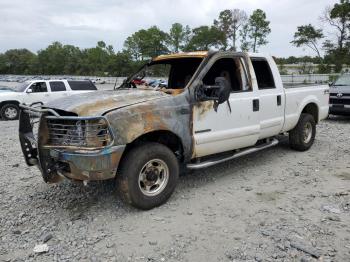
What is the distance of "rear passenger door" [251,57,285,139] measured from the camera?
616 cm

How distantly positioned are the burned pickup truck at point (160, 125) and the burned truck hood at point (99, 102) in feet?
0.04

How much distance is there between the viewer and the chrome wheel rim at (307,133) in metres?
7.60

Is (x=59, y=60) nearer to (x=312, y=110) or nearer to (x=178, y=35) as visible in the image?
(x=178, y=35)

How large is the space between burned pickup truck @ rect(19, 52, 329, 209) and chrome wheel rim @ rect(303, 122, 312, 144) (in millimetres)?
1112

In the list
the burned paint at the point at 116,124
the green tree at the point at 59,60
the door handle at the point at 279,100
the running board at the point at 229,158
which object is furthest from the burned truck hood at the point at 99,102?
the green tree at the point at 59,60

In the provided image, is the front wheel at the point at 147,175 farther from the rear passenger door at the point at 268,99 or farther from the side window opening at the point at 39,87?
the side window opening at the point at 39,87

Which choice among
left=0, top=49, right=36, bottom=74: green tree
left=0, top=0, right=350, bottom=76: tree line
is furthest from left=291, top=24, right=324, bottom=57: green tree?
left=0, top=49, right=36, bottom=74: green tree

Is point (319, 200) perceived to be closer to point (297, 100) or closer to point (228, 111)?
point (228, 111)

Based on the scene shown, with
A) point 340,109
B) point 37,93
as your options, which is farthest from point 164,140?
point 37,93

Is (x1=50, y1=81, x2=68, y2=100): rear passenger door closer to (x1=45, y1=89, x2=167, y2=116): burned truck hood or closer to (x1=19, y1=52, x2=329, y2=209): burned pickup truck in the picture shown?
(x1=19, y1=52, x2=329, y2=209): burned pickup truck

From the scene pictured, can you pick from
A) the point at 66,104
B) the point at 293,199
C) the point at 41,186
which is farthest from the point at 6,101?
the point at 293,199

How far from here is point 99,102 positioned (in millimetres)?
4562

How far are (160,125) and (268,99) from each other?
92.8 inches

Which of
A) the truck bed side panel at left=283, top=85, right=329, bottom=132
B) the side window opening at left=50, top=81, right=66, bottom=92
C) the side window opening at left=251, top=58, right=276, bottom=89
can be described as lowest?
the truck bed side panel at left=283, top=85, right=329, bottom=132
